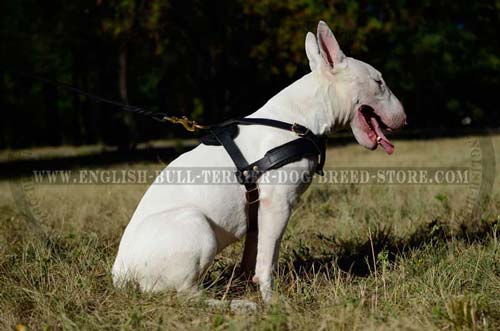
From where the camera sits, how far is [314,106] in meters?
3.38

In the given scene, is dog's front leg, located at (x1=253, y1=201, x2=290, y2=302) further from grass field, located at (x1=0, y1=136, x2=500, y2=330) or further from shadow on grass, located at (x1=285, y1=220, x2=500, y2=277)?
shadow on grass, located at (x1=285, y1=220, x2=500, y2=277)

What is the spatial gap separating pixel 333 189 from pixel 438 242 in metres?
2.84

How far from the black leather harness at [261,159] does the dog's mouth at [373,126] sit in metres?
0.30

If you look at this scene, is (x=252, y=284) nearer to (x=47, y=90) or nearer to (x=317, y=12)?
(x=317, y=12)

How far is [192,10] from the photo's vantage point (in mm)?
14352

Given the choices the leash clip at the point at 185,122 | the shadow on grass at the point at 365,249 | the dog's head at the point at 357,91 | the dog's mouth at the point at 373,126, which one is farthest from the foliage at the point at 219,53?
the dog's mouth at the point at 373,126

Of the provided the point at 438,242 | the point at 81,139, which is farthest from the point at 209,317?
the point at 81,139

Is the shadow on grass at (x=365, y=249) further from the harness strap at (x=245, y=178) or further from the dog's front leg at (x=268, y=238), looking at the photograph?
the harness strap at (x=245, y=178)

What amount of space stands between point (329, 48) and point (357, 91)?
31 cm

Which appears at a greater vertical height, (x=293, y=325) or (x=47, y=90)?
(x=47, y=90)

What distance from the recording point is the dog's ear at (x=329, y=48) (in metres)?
3.28

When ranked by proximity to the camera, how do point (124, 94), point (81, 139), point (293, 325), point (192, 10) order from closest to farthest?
1. point (293, 325)
2. point (192, 10)
3. point (124, 94)
4. point (81, 139)

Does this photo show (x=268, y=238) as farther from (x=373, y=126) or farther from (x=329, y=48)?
(x=329, y=48)

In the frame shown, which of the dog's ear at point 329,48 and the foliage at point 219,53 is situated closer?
the dog's ear at point 329,48
